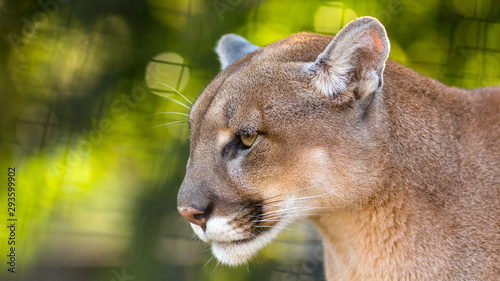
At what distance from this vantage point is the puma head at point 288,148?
96.6 inches

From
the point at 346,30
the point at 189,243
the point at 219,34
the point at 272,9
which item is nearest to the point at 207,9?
the point at 219,34

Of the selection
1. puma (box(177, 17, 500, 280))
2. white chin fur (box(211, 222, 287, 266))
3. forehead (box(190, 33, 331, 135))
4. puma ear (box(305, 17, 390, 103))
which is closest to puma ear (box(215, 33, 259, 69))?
forehead (box(190, 33, 331, 135))

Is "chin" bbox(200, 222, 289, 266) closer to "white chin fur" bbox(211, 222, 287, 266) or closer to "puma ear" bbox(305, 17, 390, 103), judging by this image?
"white chin fur" bbox(211, 222, 287, 266)

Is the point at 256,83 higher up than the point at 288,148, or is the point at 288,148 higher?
the point at 256,83

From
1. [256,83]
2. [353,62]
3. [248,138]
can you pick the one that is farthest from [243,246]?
[353,62]

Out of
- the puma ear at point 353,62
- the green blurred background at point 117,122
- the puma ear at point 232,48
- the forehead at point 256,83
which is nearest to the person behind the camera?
the puma ear at point 353,62

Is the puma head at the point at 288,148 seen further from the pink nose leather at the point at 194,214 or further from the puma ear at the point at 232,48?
the puma ear at the point at 232,48

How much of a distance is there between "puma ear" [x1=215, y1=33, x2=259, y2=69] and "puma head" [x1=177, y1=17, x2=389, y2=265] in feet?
2.80

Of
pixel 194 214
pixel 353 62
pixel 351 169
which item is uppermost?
pixel 353 62

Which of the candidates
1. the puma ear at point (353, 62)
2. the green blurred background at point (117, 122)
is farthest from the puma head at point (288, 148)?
the green blurred background at point (117, 122)

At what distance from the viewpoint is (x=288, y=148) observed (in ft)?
8.12

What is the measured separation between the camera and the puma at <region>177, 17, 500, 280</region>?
2.46 metres

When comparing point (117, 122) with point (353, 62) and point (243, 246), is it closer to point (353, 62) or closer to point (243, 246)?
point (243, 246)

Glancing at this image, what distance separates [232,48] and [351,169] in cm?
139
